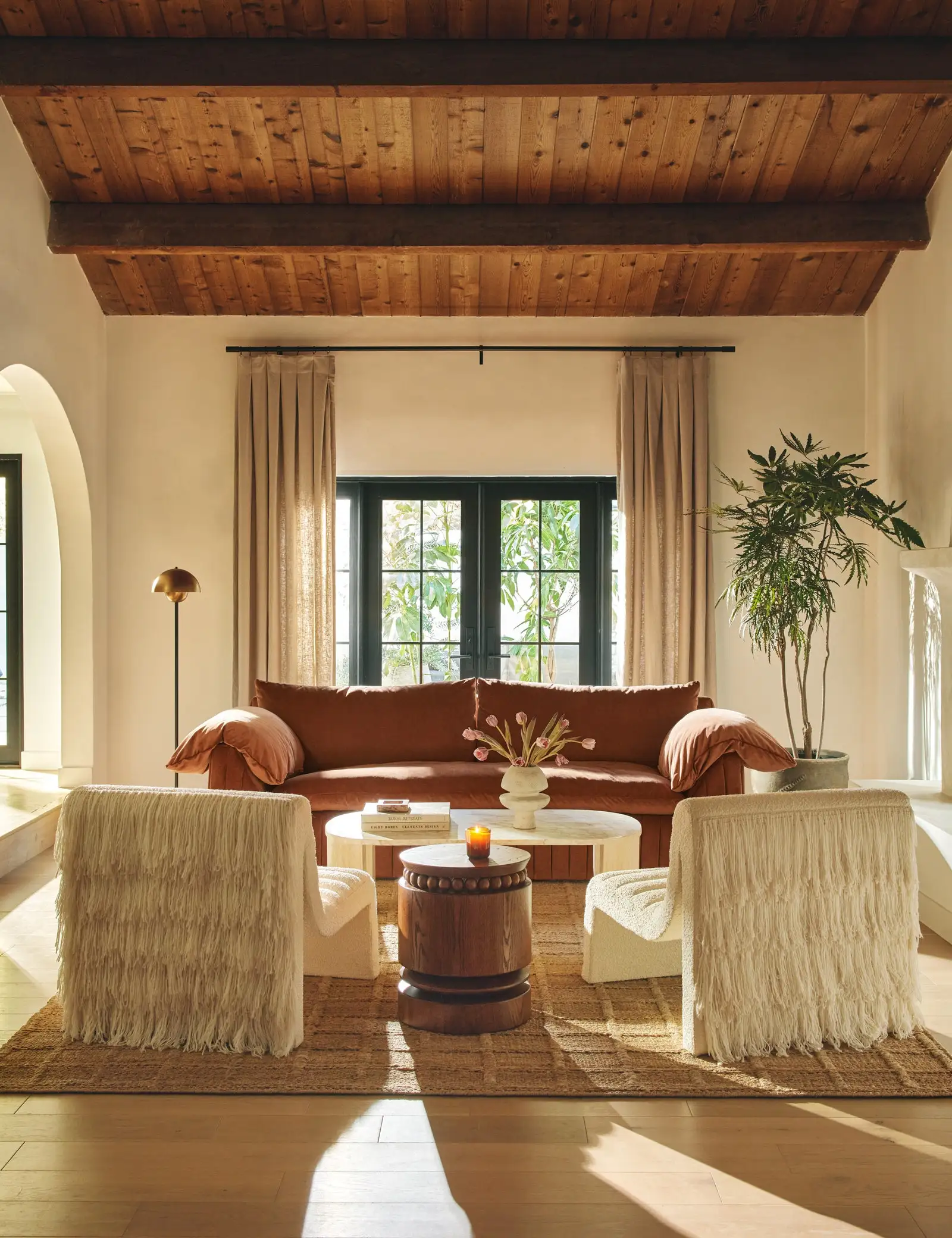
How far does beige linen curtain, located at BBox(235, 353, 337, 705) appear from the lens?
6.48 metres

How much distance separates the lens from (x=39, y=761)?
7.56m

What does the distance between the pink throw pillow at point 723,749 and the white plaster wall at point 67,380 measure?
3.32 meters

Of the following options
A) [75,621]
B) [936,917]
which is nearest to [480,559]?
[75,621]

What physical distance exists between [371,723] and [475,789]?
29.7 inches

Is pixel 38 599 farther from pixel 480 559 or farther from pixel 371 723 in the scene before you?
pixel 371 723

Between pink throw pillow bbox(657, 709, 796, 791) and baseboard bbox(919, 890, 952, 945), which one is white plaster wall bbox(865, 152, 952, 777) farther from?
baseboard bbox(919, 890, 952, 945)

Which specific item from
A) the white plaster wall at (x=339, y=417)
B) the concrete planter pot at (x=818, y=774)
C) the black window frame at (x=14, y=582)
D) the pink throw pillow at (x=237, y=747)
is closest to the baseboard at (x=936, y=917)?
the concrete planter pot at (x=818, y=774)

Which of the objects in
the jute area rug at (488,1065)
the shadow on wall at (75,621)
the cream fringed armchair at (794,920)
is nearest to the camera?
the jute area rug at (488,1065)

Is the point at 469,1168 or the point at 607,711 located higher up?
the point at 607,711

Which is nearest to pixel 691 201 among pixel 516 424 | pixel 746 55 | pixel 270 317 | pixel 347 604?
pixel 746 55

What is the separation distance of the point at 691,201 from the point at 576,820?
3217mm

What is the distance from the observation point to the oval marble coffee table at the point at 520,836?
391 cm

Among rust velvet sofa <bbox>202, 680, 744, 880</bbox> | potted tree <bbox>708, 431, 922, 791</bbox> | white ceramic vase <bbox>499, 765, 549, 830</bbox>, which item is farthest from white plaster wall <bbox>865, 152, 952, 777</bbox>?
white ceramic vase <bbox>499, 765, 549, 830</bbox>

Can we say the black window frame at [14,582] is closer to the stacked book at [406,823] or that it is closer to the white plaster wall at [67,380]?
the white plaster wall at [67,380]
